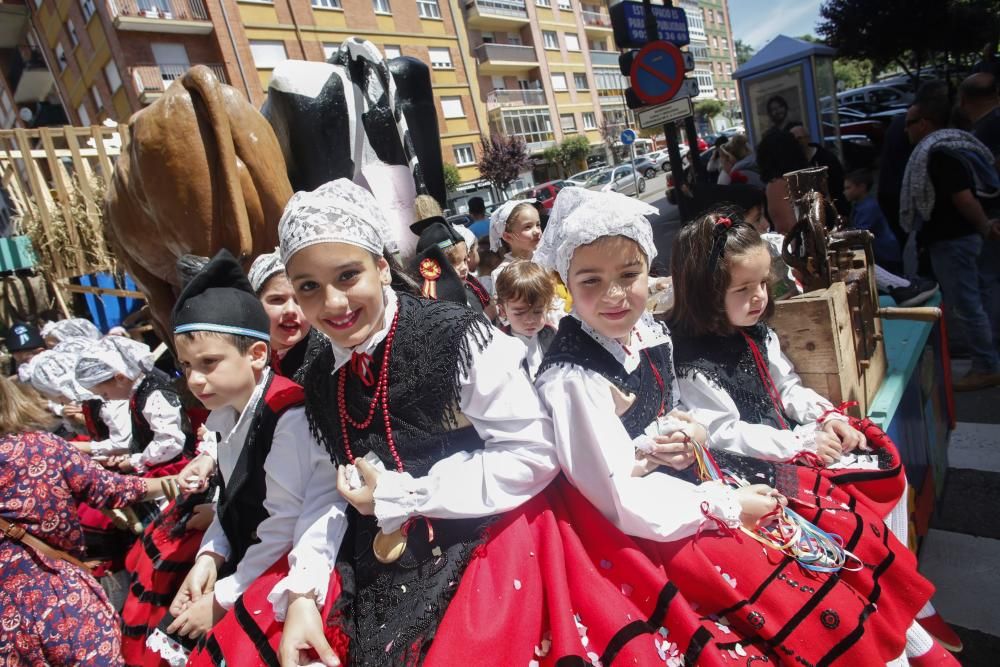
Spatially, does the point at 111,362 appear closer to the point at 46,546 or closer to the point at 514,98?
the point at 46,546

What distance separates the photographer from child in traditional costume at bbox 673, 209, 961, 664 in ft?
5.17

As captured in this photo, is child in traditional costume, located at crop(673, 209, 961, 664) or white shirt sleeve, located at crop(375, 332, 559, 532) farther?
child in traditional costume, located at crop(673, 209, 961, 664)

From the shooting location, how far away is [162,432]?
2.65 meters

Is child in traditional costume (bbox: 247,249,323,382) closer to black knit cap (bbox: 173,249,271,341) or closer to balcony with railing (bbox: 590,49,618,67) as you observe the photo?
black knit cap (bbox: 173,249,271,341)

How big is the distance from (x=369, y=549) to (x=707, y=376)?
1150 millimetres

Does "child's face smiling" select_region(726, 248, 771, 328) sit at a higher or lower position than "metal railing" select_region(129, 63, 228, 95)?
lower

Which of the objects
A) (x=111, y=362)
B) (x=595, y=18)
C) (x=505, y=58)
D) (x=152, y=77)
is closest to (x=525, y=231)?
(x=111, y=362)

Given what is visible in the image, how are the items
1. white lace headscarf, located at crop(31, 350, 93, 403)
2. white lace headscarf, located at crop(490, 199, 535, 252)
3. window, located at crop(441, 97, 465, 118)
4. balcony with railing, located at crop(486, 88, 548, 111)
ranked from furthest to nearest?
balcony with railing, located at crop(486, 88, 548, 111) < window, located at crop(441, 97, 465, 118) < white lace headscarf, located at crop(490, 199, 535, 252) < white lace headscarf, located at crop(31, 350, 93, 403)

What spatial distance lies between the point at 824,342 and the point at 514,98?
31633 millimetres

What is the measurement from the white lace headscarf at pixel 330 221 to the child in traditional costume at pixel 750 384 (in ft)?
3.48

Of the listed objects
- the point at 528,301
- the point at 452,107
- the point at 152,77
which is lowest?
the point at 528,301

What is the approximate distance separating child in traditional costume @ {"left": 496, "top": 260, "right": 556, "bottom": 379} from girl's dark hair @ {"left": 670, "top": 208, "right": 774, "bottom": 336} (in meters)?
0.81

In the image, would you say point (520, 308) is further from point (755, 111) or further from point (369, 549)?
point (755, 111)

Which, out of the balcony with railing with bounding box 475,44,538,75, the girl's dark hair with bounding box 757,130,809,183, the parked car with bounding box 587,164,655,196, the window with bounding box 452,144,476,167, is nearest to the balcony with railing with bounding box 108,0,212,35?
the window with bounding box 452,144,476,167
